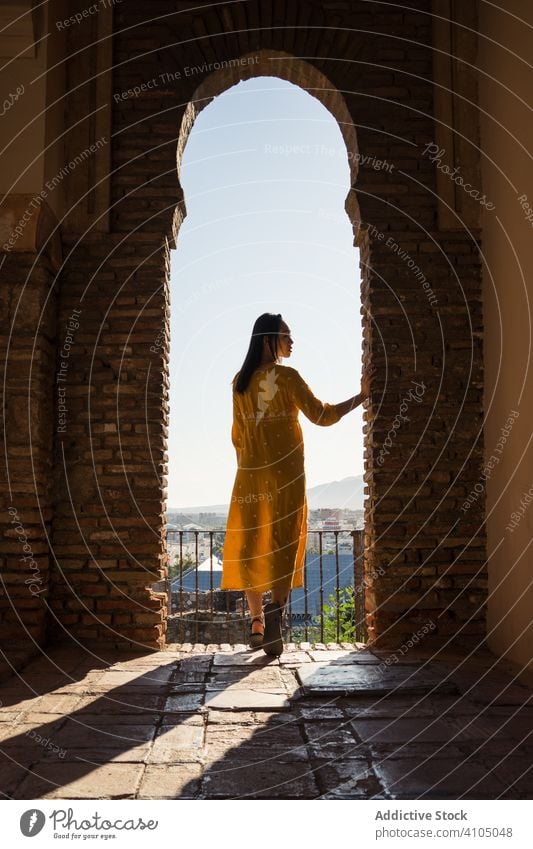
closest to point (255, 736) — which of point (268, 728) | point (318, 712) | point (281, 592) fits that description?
point (268, 728)

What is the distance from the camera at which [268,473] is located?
16.8 ft

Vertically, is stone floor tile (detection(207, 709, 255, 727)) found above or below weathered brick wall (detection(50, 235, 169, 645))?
below

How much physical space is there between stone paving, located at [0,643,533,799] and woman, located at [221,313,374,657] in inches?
22.1

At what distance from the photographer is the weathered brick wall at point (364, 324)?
528 cm

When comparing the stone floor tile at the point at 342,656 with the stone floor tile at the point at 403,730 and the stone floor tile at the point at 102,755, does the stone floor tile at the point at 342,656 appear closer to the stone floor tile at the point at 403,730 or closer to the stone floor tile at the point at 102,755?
the stone floor tile at the point at 403,730

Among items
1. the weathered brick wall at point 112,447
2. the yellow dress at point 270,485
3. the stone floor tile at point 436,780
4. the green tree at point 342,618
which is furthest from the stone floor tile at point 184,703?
the green tree at point 342,618

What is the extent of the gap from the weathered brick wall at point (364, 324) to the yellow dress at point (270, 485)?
1.94 feet

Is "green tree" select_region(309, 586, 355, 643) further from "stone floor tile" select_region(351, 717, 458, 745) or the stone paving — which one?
"stone floor tile" select_region(351, 717, 458, 745)

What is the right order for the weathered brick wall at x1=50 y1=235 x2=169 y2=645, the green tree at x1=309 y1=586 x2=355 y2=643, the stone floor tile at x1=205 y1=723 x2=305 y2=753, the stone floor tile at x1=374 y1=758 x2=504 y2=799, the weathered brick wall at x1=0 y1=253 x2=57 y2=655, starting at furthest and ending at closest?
the green tree at x1=309 y1=586 x2=355 y2=643 → the weathered brick wall at x1=50 y1=235 x2=169 y2=645 → the weathered brick wall at x1=0 y1=253 x2=57 y2=655 → the stone floor tile at x1=205 y1=723 x2=305 y2=753 → the stone floor tile at x1=374 y1=758 x2=504 y2=799

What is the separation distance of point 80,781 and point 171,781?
334 mm

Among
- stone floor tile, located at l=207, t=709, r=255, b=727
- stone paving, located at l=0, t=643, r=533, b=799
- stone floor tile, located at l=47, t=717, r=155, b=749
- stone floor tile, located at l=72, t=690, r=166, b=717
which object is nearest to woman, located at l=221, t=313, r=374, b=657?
stone paving, located at l=0, t=643, r=533, b=799

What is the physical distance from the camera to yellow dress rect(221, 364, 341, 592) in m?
5.04

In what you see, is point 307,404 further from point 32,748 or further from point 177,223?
point 32,748

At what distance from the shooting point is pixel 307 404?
5.10 m
